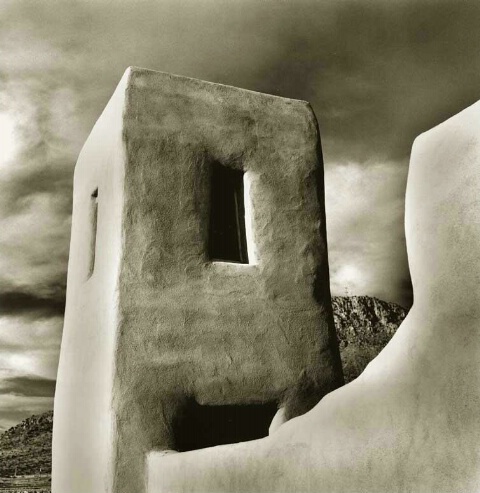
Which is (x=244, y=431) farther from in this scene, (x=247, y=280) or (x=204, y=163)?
(x=204, y=163)

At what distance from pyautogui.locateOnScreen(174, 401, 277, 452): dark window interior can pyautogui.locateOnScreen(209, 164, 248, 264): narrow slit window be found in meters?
1.39

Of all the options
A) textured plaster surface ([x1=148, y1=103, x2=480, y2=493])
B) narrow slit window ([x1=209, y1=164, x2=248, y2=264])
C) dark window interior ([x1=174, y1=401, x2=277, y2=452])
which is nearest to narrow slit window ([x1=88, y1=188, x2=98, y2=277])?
narrow slit window ([x1=209, y1=164, x2=248, y2=264])

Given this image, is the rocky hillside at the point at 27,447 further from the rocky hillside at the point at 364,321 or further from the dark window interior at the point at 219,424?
the dark window interior at the point at 219,424

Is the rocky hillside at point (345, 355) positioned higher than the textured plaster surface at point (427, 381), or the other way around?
the rocky hillside at point (345, 355)

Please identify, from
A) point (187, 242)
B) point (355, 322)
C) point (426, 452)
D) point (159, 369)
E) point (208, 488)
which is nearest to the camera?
point (426, 452)

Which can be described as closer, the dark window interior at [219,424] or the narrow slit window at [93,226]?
the dark window interior at [219,424]

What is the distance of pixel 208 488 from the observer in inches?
163

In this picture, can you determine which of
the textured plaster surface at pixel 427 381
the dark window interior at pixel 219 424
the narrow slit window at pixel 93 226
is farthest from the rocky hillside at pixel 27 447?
the textured plaster surface at pixel 427 381

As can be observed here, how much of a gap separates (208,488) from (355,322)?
25.1 m

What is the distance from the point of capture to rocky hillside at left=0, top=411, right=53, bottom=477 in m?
18.6

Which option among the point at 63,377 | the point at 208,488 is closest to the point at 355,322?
the point at 63,377

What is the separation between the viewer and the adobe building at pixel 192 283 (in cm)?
556

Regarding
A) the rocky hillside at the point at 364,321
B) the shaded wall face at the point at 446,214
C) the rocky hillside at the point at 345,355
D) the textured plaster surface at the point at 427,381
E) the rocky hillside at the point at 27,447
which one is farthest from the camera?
the rocky hillside at the point at 364,321

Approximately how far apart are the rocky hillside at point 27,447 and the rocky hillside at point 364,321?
34.4 feet
